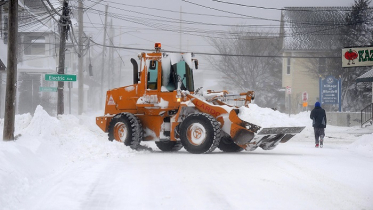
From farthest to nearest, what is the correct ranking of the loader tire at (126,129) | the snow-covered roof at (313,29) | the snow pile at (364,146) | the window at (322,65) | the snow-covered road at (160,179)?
the snow-covered roof at (313,29)
the window at (322,65)
the snow pile at (364,146)
the loader tire at (126,129)
the snow-covered road at (160,179)

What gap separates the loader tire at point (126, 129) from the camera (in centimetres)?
1889

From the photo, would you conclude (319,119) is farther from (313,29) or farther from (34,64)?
(313,29)

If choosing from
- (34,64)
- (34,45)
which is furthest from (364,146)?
(34,45)

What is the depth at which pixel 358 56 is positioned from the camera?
23953 millimetres

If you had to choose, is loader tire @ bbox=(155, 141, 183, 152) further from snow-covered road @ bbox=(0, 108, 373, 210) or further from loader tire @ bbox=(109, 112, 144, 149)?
snow-covered road @ bbox=(0, 108, 373, 210)

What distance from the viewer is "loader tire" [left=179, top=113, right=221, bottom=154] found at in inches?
675

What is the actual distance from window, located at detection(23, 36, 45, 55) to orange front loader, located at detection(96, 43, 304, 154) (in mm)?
35817

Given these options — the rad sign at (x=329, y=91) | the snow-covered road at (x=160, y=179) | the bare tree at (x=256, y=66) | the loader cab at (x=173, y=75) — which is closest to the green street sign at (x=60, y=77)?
the loader cab at (x=173, y=75)

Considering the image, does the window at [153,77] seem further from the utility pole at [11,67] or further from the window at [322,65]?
the window at [322,65]

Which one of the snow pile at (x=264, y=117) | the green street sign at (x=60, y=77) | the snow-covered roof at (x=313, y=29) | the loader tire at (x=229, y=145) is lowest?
the loader tire at (x=229, y=145)

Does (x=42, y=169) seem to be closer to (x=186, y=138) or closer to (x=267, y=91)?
(x=186, y=138)

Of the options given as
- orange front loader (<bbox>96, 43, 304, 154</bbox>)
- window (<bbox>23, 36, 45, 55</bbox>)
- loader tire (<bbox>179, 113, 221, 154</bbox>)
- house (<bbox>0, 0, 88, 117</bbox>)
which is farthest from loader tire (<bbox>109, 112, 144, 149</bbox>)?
window (<bbox>23, 36, 45, 55</bbox>)

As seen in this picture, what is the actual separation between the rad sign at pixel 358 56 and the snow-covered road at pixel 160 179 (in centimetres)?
822

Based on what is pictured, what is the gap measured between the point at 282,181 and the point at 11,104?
815 centimetres
